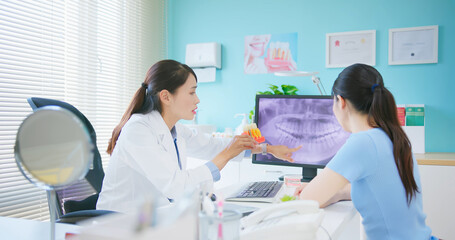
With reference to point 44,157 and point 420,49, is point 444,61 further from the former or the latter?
point 44,157

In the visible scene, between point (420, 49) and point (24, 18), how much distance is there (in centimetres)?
278

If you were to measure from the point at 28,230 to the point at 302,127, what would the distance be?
1229 mm

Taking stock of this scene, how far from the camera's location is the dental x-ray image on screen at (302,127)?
5.41 feet

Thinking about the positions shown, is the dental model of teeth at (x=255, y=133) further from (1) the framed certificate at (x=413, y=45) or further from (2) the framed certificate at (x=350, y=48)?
(1) the framed certificate at (x=413, y=45)

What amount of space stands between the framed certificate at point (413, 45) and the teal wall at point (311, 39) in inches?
1.8

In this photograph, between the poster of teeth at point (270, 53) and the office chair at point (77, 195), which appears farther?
the poster of teeth at point (270, 53)

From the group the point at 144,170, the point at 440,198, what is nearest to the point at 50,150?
the point at 144,170

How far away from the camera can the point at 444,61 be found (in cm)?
256

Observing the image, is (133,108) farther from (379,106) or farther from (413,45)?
(413,45)

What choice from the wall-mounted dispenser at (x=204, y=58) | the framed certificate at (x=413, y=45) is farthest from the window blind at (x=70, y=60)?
the framed certificate at (x=413, y=45)

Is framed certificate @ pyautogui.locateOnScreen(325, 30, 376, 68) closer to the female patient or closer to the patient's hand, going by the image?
the patient's hand


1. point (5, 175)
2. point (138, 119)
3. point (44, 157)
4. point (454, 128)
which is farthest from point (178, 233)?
point (454, 128)

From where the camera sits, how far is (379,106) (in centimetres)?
116

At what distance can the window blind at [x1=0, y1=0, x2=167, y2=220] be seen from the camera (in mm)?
2027
